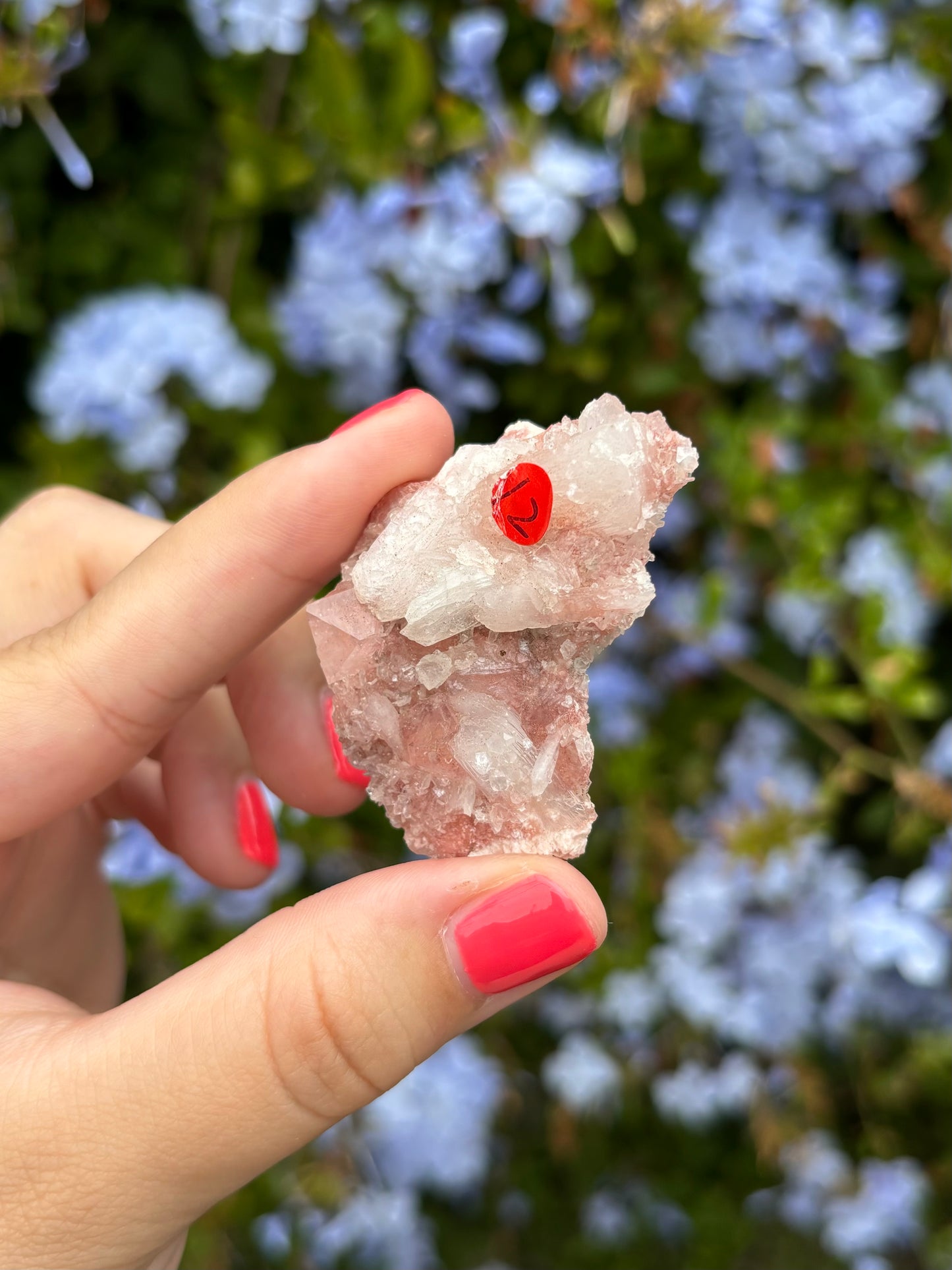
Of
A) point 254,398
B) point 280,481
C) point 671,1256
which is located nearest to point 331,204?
point 254,398

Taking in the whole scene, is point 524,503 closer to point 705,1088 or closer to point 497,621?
point 497,621

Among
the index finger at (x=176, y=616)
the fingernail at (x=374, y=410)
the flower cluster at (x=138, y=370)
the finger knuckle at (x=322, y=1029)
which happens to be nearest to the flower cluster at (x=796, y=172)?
the flower cluster at (x=138, y=370)

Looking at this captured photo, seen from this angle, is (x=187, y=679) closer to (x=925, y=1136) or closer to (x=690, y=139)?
(x=690, y=139)

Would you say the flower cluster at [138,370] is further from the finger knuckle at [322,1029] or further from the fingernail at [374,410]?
the finger knuckle at [322,1029]

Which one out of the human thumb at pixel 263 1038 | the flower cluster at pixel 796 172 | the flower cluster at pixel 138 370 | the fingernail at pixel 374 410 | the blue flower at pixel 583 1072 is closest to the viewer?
the human thumb at pixel 263 1038

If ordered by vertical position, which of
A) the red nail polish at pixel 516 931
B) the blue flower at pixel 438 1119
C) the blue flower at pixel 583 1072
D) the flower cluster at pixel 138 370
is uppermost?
the flower cluster at pixel 138 370

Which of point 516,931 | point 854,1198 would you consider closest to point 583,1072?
point 854,1198
